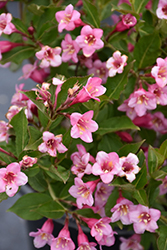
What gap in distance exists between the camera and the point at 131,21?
721mm

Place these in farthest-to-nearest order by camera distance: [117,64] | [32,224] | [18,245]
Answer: [18,245]
[32,224]
[117,64]

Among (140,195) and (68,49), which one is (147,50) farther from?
(140,195)

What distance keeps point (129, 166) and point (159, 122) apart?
0.26 metres

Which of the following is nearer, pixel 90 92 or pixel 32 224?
pixel 90 92

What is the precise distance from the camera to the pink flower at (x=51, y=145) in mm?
569

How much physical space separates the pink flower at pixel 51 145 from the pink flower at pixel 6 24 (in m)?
0.28

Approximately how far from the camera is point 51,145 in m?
0.59

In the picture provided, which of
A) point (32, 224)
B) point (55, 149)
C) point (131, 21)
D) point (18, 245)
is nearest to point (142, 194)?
point (55, 149)

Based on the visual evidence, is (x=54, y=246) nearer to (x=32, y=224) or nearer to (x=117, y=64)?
(x=117, y=64)

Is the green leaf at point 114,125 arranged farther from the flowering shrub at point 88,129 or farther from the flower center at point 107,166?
the flower center at point 107,166

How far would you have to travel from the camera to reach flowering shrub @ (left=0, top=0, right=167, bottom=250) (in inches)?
23.1

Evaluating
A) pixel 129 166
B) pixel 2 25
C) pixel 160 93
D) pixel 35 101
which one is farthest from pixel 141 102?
pixel 2 25

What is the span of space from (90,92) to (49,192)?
321mm

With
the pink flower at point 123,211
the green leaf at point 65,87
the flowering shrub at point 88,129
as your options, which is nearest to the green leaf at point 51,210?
the flowering shrub at point 88,129
